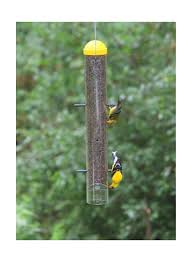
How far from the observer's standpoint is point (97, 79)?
5.03 meters

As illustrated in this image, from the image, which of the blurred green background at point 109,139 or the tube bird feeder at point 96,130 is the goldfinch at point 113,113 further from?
the blurred green background at point 109,139

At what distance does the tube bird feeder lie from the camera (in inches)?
196

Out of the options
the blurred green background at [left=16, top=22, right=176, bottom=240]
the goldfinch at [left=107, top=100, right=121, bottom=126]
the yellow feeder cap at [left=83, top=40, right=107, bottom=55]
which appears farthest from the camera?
the blurred green background at [left=16, top=22, right=176, bottom=240]

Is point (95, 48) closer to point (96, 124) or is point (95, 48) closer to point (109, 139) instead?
point (96, 124)

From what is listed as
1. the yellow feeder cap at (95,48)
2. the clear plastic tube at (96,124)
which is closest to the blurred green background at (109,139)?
the clear plastic tube at (96,124)

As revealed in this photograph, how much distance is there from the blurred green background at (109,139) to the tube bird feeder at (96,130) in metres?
2.06

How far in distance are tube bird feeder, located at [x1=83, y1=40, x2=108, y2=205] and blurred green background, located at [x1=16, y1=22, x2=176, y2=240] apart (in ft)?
6.75

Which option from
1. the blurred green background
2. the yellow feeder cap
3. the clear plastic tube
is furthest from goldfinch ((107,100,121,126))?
the blurred green background

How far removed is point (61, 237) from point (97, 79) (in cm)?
296

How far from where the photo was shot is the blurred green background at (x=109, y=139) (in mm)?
7379

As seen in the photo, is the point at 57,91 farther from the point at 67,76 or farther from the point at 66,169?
the point at 66,169

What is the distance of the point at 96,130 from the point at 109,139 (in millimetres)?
2462

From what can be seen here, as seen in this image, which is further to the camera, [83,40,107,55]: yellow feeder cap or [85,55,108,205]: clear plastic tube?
[85,55,108,205]: clear plastic tube

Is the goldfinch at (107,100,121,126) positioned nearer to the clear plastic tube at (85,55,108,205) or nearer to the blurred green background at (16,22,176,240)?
the clear plastic tube at (85,55,108,205)
